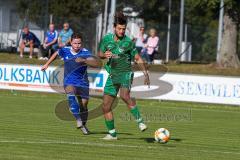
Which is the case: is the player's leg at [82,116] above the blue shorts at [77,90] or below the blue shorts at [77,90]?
below

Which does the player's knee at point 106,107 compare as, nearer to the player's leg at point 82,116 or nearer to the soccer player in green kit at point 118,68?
the soccer player in green kit at point 118,68

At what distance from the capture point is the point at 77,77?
18.1m

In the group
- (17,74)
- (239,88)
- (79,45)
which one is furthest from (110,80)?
(17,74)

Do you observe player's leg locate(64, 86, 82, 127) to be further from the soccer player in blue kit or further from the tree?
the tree

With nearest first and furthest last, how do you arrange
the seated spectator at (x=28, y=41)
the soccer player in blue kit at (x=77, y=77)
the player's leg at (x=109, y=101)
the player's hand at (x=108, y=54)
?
the player's hand at (x=108, y=54) < the player's leg at (x=109, y=101) < the soccer player in blue kit at (x=77, y=77) < the seated spectator at (x=28, y=41)

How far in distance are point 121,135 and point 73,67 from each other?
5.94 feet

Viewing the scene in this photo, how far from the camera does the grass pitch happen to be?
1378cm

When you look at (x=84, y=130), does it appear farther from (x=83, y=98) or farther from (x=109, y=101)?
(x=109, y=101)

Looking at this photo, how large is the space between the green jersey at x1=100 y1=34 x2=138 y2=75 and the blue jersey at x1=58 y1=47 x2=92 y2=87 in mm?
1817

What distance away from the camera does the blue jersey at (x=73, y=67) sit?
17844 millimetres

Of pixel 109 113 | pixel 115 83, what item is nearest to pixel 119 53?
pixel 115 83

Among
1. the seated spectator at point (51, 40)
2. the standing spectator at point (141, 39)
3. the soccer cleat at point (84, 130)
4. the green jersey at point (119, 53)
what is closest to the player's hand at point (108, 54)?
the green jersey at point (119, 53)

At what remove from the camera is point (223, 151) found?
15.1 metres

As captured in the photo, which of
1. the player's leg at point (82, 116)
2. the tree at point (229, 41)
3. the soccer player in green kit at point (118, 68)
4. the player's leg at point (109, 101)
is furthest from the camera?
the tree at point (229, 41)
